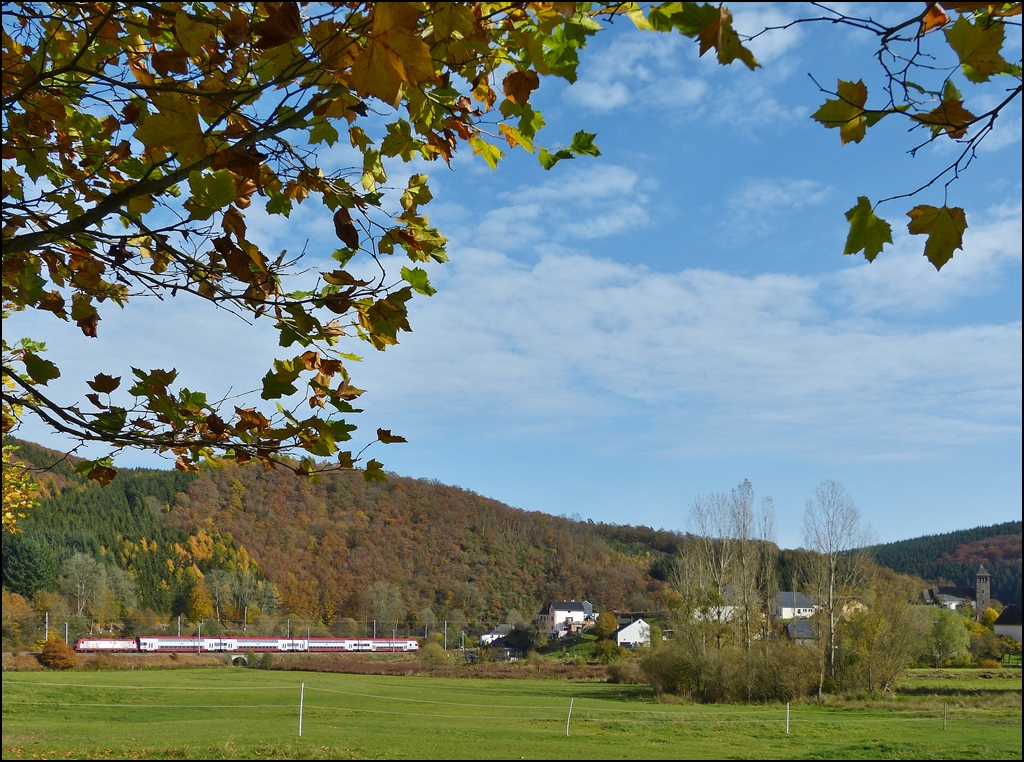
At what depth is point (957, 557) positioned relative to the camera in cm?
8006

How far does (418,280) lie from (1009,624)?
7653 cm

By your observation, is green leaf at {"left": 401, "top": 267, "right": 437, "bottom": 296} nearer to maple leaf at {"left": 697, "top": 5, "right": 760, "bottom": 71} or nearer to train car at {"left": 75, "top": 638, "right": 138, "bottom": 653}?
maple leaf at {"left": 697, "top": 5, "right": 760, "bottom": 71}

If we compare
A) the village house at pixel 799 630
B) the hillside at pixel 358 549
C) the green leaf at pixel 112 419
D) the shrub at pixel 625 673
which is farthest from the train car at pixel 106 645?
the green leaf at pixel 112 419

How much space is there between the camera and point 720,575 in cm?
3294

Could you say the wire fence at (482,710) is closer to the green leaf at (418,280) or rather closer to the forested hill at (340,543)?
the green leaf at (418,280)

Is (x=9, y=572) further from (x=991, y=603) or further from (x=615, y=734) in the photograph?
(x=991, y=603)

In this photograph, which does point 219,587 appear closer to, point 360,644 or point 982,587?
point 360,644

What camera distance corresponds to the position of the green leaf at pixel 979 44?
4.00 feet

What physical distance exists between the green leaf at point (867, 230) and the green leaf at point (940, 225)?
0.06 m

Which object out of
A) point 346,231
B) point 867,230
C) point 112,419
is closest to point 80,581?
point 112,419

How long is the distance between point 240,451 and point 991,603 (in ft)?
306

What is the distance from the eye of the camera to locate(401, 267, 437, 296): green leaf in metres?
1.94

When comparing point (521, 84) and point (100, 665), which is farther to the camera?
point (100, 665)

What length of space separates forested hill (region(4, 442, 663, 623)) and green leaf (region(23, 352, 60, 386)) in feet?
203
